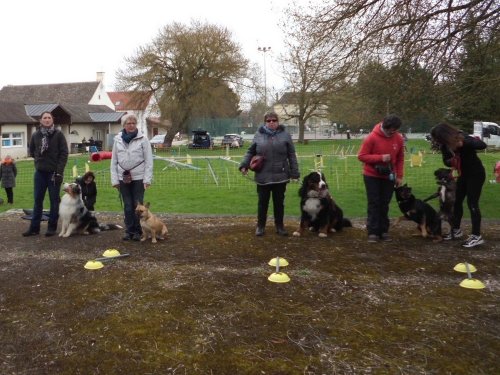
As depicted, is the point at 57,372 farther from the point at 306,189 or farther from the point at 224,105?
the point at 224,105

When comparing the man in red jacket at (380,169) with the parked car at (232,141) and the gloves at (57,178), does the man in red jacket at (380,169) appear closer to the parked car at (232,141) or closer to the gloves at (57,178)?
the gloves at (57,178)

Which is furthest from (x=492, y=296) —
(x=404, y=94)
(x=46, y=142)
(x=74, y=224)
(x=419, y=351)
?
(x=404, y=94)

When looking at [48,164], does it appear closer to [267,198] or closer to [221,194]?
[267,198]

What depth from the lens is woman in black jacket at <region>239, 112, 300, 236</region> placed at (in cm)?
598

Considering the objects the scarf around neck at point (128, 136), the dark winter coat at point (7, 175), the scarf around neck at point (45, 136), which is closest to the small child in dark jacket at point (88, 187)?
the scarf around neck at point (45, 136)

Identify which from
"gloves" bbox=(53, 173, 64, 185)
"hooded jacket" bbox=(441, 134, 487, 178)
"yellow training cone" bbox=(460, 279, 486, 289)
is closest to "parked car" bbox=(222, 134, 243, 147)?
"gloves" bbox=(53, 173, 64, 185)

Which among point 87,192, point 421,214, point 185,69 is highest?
point 185,69

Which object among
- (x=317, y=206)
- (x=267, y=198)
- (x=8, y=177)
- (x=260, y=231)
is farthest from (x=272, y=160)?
(x=8, y=177)

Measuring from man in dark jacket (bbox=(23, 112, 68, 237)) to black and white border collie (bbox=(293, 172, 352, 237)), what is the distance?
11.2 feet

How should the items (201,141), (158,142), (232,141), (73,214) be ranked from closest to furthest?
(73,214), (201,141), (232,141), (158,142)

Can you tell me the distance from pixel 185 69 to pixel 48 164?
32.0 meters

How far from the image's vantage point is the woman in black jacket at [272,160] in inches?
236

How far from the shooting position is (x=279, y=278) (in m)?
4.27

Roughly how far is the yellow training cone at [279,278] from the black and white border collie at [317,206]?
1.85 metres
